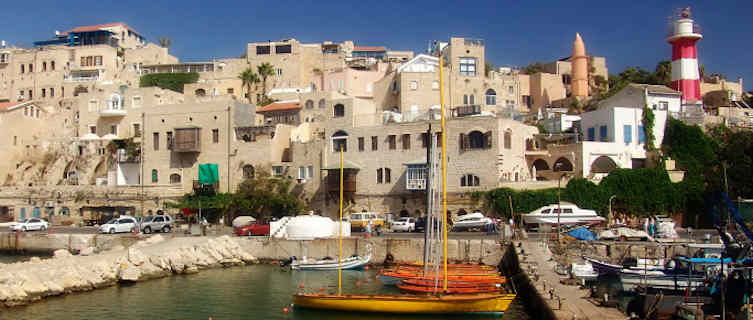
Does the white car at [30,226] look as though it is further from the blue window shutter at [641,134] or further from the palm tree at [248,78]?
the blue window shutter at [641,134]

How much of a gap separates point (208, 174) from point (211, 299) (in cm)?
2663

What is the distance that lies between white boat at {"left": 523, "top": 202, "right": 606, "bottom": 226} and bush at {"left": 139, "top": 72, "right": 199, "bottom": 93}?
51410 millimetres

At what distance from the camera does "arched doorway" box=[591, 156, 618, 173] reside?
43312mm

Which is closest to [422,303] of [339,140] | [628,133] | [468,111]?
[468,111]

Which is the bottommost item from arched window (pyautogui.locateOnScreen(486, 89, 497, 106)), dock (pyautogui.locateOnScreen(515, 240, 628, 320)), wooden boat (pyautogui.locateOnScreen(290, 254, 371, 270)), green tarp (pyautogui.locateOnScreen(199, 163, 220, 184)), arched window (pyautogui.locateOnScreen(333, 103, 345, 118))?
wooden boat (pyautogui.locateOnScreen(290, 254, 371, 270))

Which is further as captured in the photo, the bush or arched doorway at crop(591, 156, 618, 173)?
the bush

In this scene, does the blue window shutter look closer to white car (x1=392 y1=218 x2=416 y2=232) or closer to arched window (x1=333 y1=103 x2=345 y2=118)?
white car (x1=392 y1=218 x2=416 y2=232)

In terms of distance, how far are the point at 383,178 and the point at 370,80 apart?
2439 cm

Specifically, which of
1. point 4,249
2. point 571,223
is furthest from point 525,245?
point 4,249

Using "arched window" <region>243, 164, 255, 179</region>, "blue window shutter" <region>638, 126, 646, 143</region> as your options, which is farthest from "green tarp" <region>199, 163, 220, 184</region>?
"blue window shutter" <region>638, 126, 646, 143</region>

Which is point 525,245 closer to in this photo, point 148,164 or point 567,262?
point 567,262

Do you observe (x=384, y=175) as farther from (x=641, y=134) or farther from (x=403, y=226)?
(x=641, y=134)

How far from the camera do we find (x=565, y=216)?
3500 cm

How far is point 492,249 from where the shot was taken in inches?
Answer: 1211
